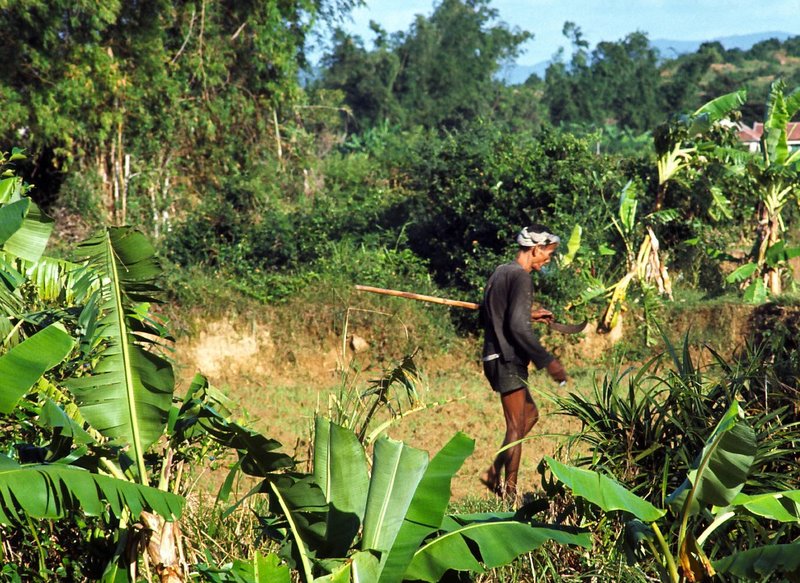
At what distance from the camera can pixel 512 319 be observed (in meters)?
7.27

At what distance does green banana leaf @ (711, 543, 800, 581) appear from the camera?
3.62m

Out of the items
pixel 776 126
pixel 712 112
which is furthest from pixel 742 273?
pixel 712 112

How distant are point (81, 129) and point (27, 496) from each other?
12.5 meters

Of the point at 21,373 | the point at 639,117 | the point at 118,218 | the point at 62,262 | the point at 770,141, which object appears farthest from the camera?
the point at 639,117

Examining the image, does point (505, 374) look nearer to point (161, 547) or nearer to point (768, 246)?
point (161, 547)

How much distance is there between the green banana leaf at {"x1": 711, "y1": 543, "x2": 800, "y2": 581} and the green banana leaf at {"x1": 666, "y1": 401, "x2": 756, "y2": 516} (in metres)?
0.31

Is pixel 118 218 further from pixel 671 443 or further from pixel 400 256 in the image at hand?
pixel 671 443

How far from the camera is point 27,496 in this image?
3.81 metres

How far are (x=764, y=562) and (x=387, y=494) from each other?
1536 millimetres

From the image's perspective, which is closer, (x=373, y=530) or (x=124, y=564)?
(x=373, y=530)

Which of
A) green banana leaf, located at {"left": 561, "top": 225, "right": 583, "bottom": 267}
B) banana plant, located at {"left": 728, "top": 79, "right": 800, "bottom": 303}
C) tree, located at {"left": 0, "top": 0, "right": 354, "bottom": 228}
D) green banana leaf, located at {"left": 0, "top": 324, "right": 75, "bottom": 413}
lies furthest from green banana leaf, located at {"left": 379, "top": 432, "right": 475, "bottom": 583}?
tree, located at {"left": 0, "top": 0, "right": 354, "bottom": 228}

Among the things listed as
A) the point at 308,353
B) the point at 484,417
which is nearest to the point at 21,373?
the point at 484,417

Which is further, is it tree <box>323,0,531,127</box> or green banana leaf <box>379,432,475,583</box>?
tree <box>323,0,531,127</box>

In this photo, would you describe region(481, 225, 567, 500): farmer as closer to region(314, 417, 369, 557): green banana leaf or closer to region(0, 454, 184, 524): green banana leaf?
region(314, 417, 369, 557): green banana leaf
